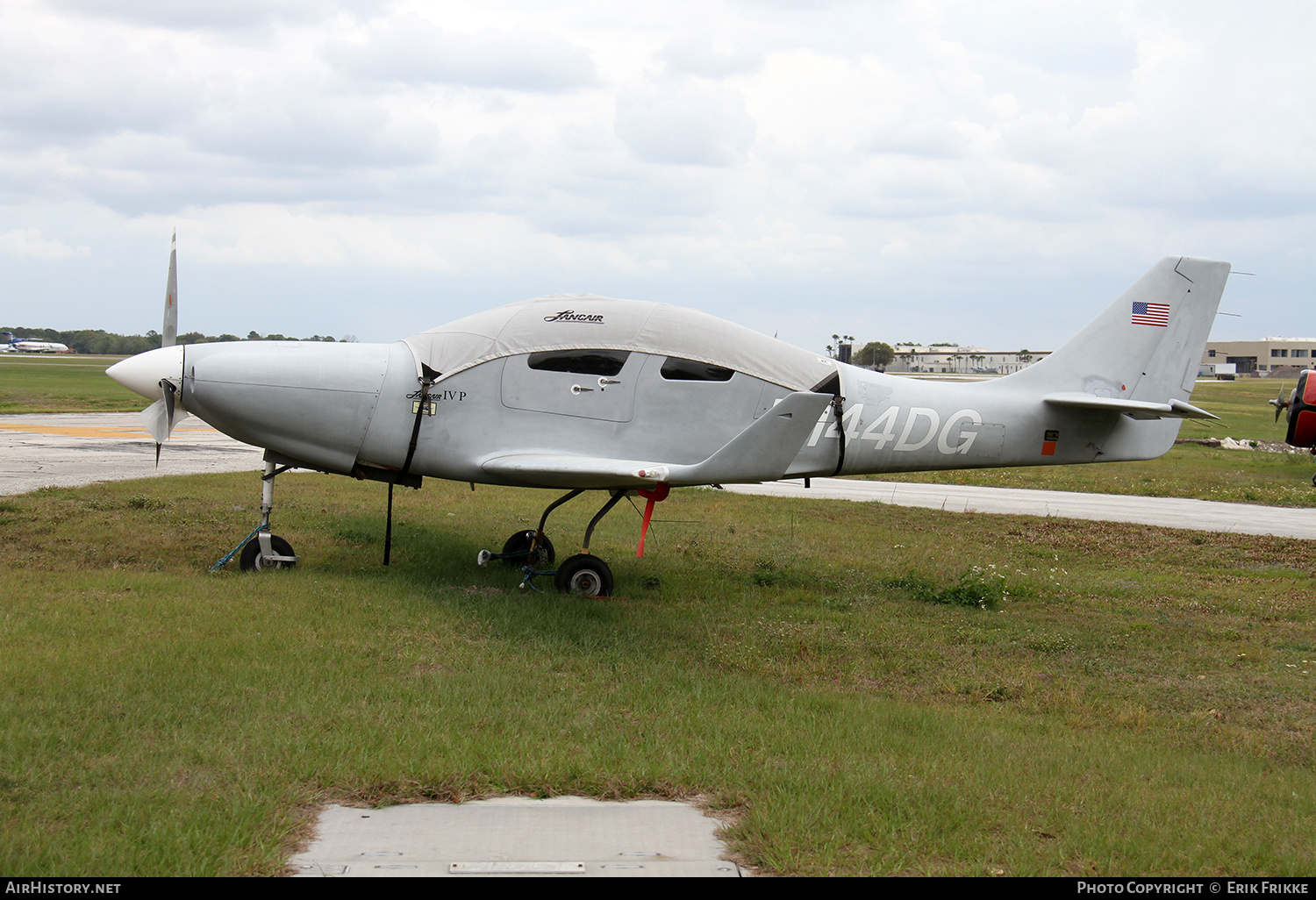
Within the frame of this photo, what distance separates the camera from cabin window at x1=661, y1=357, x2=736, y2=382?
9.91 meters

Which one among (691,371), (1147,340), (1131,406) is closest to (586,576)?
(691,371)

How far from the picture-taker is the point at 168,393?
9.45 meters

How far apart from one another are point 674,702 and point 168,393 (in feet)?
20.7

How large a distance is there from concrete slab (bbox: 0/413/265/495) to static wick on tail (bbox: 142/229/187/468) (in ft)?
12.5

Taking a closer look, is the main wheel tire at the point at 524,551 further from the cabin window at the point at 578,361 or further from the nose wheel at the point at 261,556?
the nose wheel at the point at 261,556

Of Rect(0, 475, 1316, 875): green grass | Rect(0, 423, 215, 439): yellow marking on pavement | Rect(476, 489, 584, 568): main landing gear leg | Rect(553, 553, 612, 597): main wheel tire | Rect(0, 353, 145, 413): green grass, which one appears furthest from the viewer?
Rect(0, 353, 145, 413): green grass

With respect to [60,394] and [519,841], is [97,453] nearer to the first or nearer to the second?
[519,841]

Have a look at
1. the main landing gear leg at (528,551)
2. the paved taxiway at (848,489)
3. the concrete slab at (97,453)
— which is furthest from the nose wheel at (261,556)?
the paved taxiway at (848,489)

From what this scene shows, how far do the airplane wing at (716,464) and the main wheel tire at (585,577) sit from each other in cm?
83

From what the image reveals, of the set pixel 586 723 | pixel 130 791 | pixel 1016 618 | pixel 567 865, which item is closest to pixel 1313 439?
pixel 1016 618

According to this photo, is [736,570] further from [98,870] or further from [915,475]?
[915,475]

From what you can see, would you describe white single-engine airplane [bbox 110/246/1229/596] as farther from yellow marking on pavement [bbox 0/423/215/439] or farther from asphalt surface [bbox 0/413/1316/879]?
yellow marking on pavement [bbox 0/423/215/439]

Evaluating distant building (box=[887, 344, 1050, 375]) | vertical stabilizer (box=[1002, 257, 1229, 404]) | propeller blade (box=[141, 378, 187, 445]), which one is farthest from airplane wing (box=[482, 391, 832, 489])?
distant building (box=[887, 344, 1050, 375])

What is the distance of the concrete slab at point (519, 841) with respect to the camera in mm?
3930
